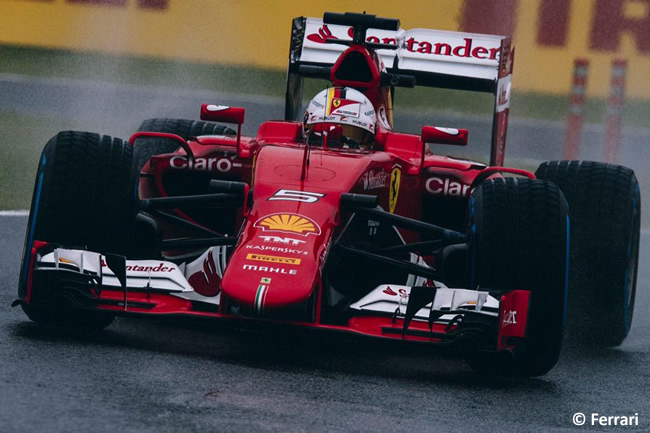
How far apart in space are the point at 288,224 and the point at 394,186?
129 cm

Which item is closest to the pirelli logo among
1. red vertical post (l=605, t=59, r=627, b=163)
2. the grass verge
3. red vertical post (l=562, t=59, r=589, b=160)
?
red vertical post (l=605, t=59, r=627, b=163)

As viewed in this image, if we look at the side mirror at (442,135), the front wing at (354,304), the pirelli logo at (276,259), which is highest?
the side mirror at (442,135)

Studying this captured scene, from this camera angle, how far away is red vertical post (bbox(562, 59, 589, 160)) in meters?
17.2

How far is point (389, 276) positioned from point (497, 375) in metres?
1.06

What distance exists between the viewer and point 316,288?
602 cm

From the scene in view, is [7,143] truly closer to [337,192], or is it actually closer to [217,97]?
[217,97]

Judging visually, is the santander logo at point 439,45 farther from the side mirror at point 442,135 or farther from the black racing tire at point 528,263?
the black racing tire at point 528,263

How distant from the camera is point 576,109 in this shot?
59.2 ft

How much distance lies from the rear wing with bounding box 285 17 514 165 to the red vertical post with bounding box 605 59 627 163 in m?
7.40

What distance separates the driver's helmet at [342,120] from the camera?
7672 millimetres

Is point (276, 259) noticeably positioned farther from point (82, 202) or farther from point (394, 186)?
point (394, 186)

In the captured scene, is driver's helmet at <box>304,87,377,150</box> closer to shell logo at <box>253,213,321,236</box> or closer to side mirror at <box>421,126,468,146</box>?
side mirror at <box>421,126,468,146</box>

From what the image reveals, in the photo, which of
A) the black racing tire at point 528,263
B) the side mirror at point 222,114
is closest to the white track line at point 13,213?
the side mirror at point 222,114

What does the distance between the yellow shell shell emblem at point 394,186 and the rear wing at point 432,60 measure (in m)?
2.03
